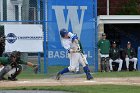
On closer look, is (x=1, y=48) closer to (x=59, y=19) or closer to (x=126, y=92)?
(x=59, y=19)

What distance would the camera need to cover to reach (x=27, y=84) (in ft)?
49.2

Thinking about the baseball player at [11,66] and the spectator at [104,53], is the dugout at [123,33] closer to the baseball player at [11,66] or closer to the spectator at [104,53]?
the spectator at [104,53]

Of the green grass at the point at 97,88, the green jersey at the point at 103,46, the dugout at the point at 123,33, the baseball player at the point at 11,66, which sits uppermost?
the dugout at the point at 123,33

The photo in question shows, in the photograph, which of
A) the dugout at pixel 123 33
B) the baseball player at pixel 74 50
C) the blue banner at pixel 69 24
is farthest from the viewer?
the dugout at pixel 123 33

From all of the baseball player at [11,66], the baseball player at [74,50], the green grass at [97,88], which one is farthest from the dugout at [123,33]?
the green grass at [97,88]

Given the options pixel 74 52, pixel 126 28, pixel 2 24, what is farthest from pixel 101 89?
pixel 126 28

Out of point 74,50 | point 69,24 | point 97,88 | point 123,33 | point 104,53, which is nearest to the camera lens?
point 97,88

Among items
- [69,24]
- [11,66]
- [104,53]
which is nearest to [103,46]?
[104,53]

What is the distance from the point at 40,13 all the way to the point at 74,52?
5.80 m

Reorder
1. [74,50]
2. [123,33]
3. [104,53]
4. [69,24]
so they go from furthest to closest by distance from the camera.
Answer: [123,33], [104,53], [69,24], [74,50]

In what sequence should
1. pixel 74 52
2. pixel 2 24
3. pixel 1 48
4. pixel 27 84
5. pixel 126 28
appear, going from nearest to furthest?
pixel 27 84, pixel 74 52, pixel 1 48, pixel 2 24, pixel 126 28

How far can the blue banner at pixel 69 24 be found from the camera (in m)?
21.2

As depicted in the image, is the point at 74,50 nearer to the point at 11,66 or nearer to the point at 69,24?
the point at 11,66

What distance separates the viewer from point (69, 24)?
70.0ft
